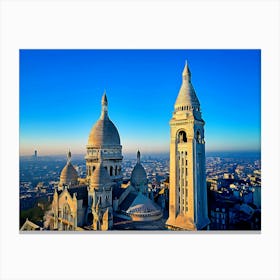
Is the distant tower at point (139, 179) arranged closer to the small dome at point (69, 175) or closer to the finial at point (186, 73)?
the small dome at point (69, 175)

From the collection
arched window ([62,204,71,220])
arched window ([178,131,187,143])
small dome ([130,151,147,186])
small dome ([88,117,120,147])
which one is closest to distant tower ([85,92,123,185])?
small dome ([88,117,120,147])

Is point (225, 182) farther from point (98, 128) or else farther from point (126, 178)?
point (98, 128)

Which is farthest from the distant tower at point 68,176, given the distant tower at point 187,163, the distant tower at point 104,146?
the distant tower at point 187,163

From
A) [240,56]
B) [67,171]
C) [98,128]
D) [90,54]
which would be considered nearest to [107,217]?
[67,171]

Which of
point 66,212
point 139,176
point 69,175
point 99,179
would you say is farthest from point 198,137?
point 69,175
